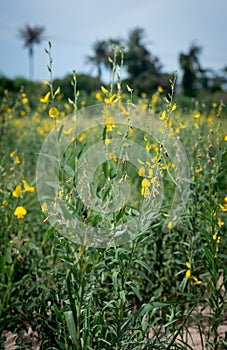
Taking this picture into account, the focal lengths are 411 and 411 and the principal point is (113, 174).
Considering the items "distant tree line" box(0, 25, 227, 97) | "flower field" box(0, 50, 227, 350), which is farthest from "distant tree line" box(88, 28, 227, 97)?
"flower field" box(0, 50, 227, 350)

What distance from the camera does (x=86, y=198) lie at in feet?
5.92

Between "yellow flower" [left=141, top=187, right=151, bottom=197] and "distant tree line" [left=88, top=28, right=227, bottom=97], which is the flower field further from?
"distant tree line" [left=88, top=28, right=227, bottom=97]

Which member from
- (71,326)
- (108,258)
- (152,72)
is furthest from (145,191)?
(152,72)

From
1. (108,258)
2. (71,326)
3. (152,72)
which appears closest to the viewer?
(71,326)

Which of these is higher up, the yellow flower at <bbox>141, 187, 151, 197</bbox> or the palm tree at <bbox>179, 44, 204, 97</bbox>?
the palm tree at <bbox>179, 44, 204, 97</bbox>

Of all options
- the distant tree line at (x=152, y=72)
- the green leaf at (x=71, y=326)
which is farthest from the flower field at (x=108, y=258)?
the distant tree line at (x=152, y=72)

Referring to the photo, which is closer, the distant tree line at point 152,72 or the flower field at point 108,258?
the flower field at point 108,258

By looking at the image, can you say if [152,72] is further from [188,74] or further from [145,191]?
[145,191]

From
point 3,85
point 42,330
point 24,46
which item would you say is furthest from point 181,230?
point 24,46

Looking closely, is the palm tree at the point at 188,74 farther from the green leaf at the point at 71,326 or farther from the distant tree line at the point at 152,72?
the green leaf at the point at 71,326

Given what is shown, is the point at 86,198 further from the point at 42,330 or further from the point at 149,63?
the point at 149,63

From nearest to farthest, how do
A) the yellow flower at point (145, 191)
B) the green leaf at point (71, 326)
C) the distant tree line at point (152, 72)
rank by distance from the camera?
the green leaf at point (71, 326) → the yellow flower at point (145, 191) → the distant tree line at point (152, 72)

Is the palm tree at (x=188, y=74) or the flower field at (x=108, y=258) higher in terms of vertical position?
the palm tree at (x=188, y=74)

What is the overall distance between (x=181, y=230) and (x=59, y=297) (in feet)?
3.12
